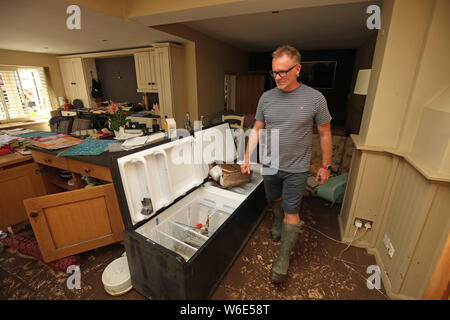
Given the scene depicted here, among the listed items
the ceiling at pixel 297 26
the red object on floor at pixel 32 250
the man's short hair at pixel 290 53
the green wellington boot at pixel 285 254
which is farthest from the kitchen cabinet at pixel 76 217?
the ceiling at pixel 297 26

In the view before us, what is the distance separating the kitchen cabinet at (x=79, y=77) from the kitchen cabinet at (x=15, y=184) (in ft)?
13.6

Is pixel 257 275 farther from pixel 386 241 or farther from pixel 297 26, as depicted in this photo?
pixel 297 26

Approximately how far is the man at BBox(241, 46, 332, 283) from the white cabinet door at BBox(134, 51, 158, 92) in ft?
11.3

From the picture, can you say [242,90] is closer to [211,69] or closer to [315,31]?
[211,69]

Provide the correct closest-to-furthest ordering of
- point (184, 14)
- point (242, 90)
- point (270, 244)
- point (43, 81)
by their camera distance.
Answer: point (270, 244)
point (184, 14)
point (43, 81)
point (242, 90)

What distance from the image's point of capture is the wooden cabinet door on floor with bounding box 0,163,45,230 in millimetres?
1754

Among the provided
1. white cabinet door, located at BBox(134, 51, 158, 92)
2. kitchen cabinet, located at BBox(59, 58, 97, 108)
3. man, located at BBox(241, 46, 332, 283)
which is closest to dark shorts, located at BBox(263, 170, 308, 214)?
man, located at BBox(241, 46, 332, 283)

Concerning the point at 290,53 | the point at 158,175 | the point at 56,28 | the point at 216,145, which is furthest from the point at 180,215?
the point at 56,28

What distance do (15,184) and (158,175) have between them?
1.45 m

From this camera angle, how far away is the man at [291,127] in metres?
1.28
